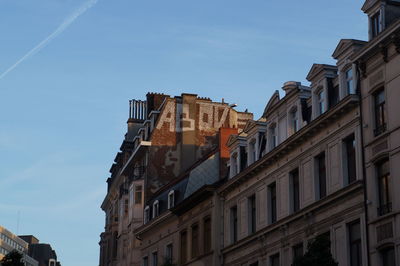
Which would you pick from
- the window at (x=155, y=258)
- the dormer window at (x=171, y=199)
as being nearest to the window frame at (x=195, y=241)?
the dormer window at (x=171, y=199)

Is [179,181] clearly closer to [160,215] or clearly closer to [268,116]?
[160,215]

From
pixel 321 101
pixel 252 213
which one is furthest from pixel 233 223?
pixel 321 101

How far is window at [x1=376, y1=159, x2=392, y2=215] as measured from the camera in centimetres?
3309

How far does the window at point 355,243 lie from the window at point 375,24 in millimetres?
7874

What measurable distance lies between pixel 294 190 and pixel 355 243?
23.2ft

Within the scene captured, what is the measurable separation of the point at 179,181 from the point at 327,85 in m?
23.5

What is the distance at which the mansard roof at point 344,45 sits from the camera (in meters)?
36.9

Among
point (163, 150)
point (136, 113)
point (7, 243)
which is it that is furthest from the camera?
point (7, 243)

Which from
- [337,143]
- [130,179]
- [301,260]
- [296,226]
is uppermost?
[130,179]

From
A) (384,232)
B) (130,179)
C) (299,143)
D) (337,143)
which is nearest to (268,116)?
(299,143)

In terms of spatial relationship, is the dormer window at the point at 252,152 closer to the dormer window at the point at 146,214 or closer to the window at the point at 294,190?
the window at the point at 294,190

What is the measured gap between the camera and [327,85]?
3884cm

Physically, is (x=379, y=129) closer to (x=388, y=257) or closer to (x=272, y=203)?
(x=388, y=257)

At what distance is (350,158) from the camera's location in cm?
3684
